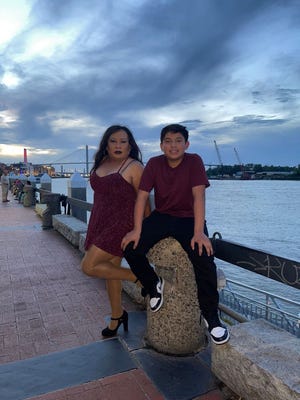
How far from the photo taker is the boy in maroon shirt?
7.84 ft

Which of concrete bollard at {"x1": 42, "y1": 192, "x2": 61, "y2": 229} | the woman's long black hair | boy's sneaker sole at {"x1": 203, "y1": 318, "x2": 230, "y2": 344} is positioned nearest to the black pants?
boy's sneaker sole at {"x1": 203, "y1": 318, "x2": 230, "y2": 344}

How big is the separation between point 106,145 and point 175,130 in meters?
0.69

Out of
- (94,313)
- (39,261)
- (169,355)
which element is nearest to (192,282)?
(169,355)

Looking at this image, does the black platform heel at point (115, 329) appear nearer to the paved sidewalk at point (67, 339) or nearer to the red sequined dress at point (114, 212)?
the paved sidewalk at point (67, 339)

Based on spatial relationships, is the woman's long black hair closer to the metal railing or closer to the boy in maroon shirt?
the boy in maroon shirt

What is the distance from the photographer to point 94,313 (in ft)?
12.4

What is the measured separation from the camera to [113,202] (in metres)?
2.83

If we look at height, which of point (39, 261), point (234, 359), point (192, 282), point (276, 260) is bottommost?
point (39, 261)

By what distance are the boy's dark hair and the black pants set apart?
0.59 m

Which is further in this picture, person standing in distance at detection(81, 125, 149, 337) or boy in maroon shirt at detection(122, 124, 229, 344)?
person standing in distance at detection(81, 125, 149, 337)

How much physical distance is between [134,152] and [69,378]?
Result: 181cm

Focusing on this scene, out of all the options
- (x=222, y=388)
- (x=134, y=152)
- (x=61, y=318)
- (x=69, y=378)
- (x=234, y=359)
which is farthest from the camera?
(x=61, y=318)

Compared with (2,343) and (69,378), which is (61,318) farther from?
(69,378)

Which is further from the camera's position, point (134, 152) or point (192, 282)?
point (134, 152)
